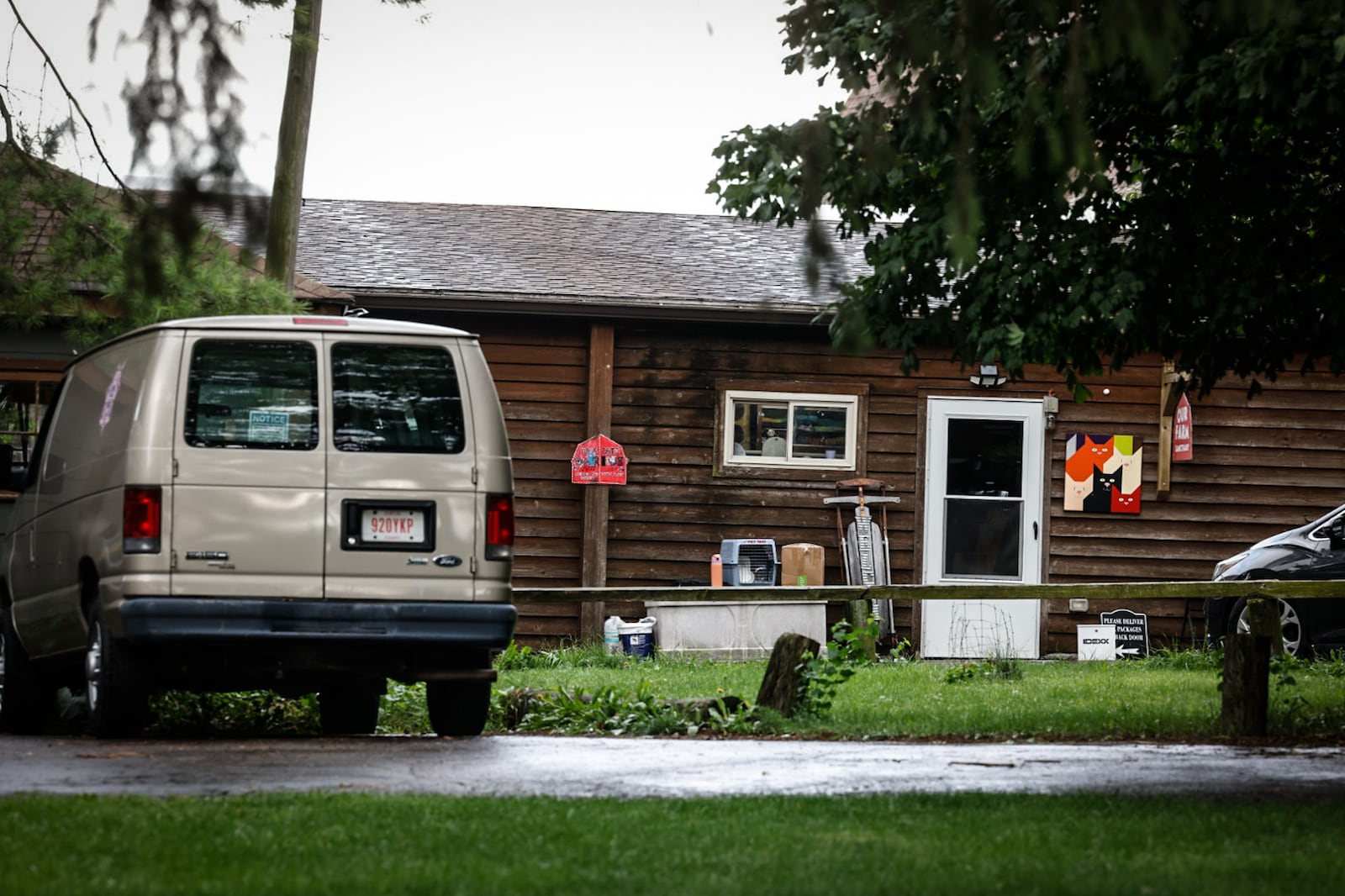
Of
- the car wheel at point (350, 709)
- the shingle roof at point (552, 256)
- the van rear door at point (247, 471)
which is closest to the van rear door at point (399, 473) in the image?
the van rear door at point (247, 471)

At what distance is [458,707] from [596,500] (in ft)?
24.7

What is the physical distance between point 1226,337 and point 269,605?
18.3 ft

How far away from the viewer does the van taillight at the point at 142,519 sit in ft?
26.4

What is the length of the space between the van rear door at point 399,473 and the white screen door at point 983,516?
31.3 feet

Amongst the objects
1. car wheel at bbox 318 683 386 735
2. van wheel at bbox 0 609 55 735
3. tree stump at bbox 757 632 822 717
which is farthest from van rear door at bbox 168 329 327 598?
tree stump at bbox 757 632 822 717

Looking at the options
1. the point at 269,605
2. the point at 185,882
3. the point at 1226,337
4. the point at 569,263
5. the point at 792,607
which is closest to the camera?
the point at 185,882

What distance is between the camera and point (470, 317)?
17078 mm

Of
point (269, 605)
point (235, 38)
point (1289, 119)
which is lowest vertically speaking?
Result: point (269, 605)

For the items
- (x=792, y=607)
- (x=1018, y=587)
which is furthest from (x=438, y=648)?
(x=792, y=607)

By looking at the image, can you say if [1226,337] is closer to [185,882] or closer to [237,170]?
[237,170]

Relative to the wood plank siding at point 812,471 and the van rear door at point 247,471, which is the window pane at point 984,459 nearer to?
the wood plank siding at point 812,471

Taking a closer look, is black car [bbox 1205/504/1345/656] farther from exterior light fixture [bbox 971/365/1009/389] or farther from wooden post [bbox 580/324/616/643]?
wooden post [bbox 580/324/616/643]

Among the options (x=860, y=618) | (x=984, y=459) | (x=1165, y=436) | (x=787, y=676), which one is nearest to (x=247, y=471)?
(x=787, y=676)

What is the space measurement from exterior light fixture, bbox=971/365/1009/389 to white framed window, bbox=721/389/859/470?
119 cm
